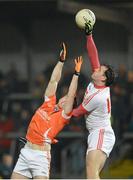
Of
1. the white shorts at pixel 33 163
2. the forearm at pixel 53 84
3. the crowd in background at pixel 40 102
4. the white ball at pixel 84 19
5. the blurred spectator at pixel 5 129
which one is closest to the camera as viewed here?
the white shorts at pixel 33 163

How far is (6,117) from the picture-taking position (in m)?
16.6

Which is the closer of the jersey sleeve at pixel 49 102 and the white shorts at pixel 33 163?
the white shorts at pixel 33 163

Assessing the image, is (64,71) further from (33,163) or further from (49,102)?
(33,163)

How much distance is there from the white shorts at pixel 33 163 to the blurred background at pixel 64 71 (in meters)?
2.11

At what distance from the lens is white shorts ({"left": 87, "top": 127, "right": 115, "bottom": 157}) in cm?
983

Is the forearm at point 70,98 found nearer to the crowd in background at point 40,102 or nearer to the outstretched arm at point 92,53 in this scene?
the outstretched arm at point 92,53

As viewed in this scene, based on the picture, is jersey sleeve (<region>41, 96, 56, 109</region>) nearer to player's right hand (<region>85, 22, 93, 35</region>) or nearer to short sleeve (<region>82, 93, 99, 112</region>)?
short sleeve (<region>82, 93, 99, 112</region>)

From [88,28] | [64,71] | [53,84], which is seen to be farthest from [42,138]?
[64,71]

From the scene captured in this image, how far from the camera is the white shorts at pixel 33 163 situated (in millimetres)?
9758

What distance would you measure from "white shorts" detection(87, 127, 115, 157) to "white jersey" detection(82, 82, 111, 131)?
6cm

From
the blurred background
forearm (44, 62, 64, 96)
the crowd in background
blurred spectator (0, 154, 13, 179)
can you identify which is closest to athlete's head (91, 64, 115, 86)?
forearm (44, 62, 64, 96)

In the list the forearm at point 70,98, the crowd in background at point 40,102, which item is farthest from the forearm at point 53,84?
the crowd in background at point 40,102

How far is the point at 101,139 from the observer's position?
984 centimetres

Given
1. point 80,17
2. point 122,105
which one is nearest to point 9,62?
point 122,105
